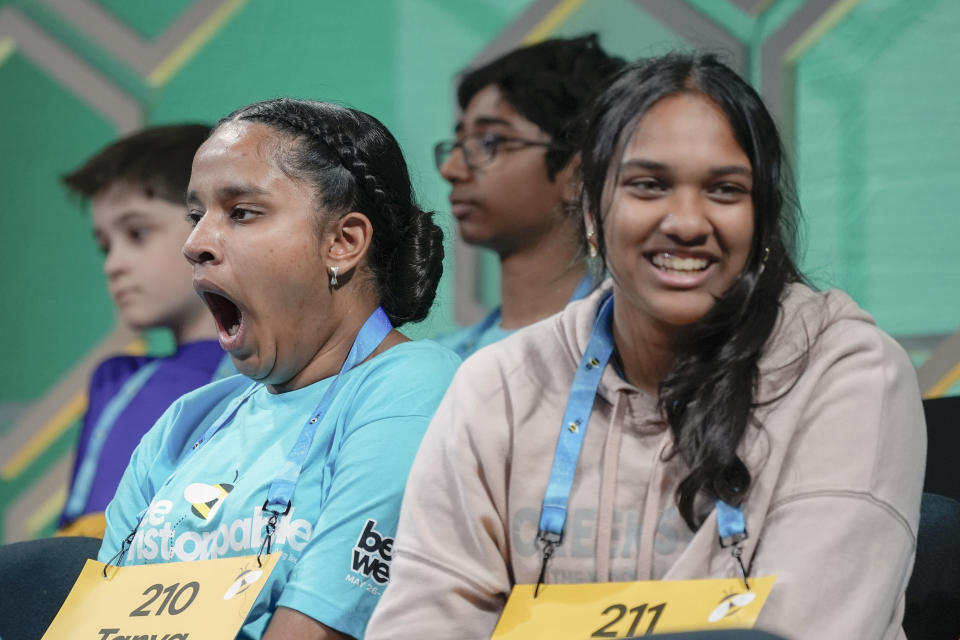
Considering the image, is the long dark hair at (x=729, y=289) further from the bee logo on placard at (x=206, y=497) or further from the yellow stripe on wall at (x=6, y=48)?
the yellow stripe on wall at (x=6, y=48)

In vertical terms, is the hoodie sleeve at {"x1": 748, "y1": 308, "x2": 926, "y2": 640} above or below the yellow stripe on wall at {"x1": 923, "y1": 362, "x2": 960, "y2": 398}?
above

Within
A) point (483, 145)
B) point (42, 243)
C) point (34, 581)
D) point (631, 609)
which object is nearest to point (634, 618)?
point (631, 609)

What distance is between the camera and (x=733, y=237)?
1.70m

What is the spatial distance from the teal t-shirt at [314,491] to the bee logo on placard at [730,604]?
1.59ft

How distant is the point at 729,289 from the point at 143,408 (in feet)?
6.20

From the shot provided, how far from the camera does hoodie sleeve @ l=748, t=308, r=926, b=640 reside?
146 cm

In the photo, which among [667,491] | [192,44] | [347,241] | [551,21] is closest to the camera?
[667,491]

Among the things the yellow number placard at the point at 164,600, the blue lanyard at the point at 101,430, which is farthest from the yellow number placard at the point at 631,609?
the blue lanyard at the point at 101,430

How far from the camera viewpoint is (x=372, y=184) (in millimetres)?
2039

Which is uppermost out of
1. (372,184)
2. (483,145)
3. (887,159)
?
(372,184)

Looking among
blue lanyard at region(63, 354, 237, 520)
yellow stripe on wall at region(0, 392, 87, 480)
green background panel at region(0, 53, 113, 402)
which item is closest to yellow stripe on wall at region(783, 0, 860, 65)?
blue lanyard at region(63, 354, 237, 520)

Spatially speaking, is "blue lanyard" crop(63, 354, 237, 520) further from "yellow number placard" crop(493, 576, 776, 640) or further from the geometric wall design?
"yellow number placard" crop(493, 576, 776, 640)

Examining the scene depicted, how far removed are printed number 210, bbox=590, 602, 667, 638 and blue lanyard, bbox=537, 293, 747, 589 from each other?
0.39 feet

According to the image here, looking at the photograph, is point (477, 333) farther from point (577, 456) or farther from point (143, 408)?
point (577, 456)
